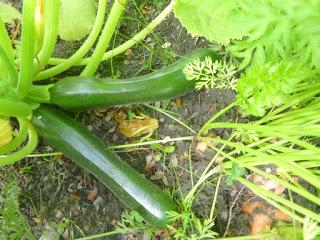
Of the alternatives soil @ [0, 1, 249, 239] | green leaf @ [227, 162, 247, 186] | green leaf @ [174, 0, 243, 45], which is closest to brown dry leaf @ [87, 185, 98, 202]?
soil @ [0, 1, 249, 239]

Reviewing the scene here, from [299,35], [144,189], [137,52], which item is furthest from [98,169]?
[299,35]

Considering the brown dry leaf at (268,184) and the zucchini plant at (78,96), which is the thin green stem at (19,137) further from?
the brown dry leaf at (268,184)

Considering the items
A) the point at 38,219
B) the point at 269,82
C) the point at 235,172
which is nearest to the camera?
the point at 269,82

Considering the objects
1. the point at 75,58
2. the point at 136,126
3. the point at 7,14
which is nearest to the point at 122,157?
the point at 136,126

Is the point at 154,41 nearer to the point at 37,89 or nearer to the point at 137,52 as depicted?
the point at 137,52

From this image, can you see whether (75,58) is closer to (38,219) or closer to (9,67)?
(9,67)

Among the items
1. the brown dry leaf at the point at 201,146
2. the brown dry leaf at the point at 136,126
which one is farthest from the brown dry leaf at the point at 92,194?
the brown dry leaf at the point at 201,146
